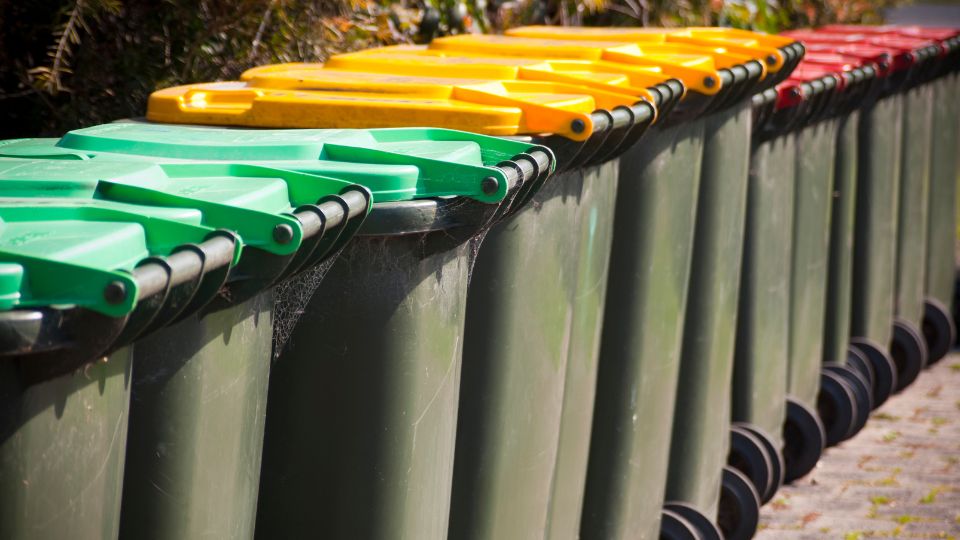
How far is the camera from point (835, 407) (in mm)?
6598

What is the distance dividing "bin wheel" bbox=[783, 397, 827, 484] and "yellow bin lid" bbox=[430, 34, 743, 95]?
5.79ft

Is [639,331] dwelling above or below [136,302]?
below

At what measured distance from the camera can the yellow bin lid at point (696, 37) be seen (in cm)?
502

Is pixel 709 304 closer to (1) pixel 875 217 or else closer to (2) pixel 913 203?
(1) pixel 875 217

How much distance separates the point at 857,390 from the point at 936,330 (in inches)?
76.6

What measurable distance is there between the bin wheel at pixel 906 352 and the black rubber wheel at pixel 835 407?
1.23m

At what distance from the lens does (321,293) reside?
9.30 feet

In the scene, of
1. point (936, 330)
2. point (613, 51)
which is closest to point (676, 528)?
point (613, 51)

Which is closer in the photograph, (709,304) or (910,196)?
(709,304)

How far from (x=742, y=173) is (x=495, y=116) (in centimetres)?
172

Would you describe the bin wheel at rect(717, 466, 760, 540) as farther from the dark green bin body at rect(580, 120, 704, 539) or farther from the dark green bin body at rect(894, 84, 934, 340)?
the dark green bin body at rect(894, 84, 934, 340)

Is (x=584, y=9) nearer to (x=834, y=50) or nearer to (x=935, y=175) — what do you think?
(x=834, y=50)

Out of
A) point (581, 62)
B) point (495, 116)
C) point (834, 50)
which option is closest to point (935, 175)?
point (834, 50)

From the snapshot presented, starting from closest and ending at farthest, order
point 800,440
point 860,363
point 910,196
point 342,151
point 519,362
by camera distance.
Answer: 1. point 342,151
2. point 519,362
3. point 800,440
4. point 860,363
5. point 910,196
